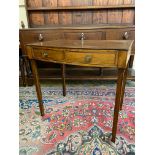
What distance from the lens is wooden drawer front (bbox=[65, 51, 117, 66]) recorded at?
0.89 m

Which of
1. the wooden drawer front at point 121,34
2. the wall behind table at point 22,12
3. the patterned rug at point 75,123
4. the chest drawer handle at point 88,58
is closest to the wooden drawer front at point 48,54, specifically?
the chest drawer handle at point 88,58

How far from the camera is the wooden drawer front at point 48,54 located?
105 centimetres

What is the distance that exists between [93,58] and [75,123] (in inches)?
26.1

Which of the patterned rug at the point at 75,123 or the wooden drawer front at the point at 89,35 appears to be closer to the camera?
the patterned rug at the point at 75,123

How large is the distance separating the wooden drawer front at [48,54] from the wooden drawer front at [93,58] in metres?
0.06

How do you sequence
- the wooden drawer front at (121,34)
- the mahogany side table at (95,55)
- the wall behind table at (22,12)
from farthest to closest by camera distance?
the wall behind table at (22,12) < the wooden drawer front at (121,34) < the mahogany side table at (95,55)

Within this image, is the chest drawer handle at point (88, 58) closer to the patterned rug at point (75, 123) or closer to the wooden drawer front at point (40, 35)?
the patterned rug at point (75, 123)

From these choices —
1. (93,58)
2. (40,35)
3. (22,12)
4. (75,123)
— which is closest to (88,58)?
(93,58)

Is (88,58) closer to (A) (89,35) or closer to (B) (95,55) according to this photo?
(B) (95,55)

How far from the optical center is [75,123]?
1.31 meters

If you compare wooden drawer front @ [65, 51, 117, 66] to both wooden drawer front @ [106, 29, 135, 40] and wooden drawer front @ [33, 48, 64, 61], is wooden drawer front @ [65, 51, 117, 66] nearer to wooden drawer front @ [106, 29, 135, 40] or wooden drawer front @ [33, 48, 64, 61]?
wooden drawer front @ [33, 48, 64, 61]

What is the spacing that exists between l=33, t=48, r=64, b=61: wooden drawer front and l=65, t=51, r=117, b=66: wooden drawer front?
61 mm

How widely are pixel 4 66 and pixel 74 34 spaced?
1.28 metres
